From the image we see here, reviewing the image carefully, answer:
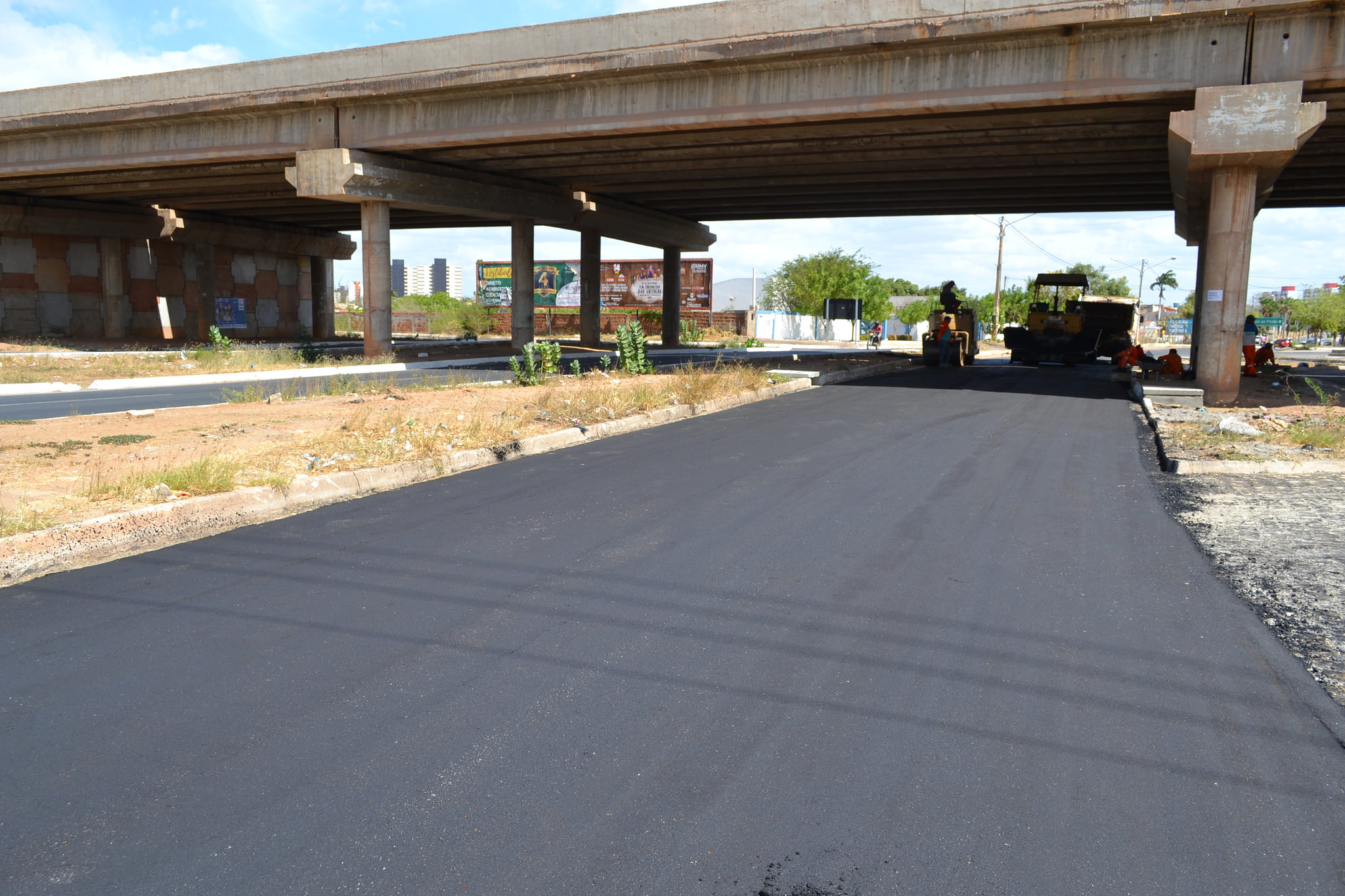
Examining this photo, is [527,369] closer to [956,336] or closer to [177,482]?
[177,482]

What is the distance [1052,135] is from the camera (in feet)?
76.6

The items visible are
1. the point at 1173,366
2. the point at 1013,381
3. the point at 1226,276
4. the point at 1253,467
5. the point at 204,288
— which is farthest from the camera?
the point at 204,288

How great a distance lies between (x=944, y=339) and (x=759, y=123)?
38.9ft

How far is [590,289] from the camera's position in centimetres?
4312

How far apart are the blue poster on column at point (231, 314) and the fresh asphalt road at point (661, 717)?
A: 45.6 metres

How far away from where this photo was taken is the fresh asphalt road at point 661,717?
3.10 metres

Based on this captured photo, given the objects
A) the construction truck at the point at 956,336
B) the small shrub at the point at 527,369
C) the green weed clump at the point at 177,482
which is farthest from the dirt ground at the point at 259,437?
the construction truck at the point at 956,336

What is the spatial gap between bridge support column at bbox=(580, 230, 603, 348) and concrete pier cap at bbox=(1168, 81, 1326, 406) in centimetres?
2646

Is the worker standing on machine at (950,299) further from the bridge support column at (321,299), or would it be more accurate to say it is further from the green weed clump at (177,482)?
the bridge support column at (321,299)

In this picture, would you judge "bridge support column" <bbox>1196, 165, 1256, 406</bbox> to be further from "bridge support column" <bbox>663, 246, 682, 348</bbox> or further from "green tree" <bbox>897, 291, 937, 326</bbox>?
"green tree" <bbox>897, 291, 937, 326</bbox>

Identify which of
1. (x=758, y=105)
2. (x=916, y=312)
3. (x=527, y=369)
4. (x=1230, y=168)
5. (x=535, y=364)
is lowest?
(x=527, y=369)

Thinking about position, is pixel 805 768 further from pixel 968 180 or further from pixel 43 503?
pixel 968 180

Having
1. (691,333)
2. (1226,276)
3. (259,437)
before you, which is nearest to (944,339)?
(1226,276)

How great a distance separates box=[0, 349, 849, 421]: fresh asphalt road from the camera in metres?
15.5
